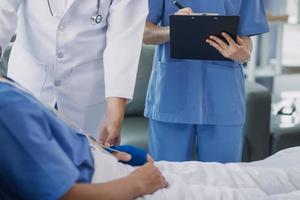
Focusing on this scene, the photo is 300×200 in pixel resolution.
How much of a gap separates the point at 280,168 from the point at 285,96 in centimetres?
222

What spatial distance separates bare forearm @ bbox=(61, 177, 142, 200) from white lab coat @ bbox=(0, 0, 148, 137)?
367mm

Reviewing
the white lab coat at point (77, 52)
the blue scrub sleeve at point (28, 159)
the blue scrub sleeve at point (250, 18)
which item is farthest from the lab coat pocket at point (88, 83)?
the blue scrub sleeve at point (250, 18)

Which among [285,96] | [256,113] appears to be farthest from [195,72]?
[285,96]

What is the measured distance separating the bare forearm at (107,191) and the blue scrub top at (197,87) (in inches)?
24.1

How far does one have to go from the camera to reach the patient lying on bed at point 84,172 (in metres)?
0.90

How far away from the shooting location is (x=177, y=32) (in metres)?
1.51

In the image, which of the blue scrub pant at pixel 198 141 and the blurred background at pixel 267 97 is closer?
the blue scrub pant at pixel 198 141

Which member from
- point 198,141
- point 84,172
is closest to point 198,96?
point 198,141

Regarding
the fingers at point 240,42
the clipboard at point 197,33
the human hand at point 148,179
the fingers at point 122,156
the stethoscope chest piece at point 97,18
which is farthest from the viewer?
the fingers at point 240,42

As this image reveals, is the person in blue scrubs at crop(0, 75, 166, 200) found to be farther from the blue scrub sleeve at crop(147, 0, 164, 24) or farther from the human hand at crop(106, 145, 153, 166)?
the blue scrub sleeve at crop(147, 0, 164, 24)

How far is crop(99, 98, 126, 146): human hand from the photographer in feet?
4.30

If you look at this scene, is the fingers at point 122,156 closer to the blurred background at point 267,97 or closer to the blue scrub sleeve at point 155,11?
the blue scrub sleeve at point 155,11

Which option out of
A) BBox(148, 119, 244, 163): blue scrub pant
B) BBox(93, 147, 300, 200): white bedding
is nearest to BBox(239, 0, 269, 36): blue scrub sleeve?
BBox(148, 119, 244, 163): blue scrub pant

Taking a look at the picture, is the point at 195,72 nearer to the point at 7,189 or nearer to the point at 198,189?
the point at 198,189
